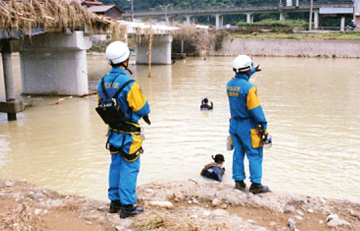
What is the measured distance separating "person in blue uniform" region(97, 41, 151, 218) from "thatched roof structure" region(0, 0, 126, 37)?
8.65 m

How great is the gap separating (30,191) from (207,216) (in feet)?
8.50

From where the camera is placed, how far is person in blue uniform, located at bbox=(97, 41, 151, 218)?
447cm

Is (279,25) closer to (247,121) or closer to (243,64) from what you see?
(243,64)

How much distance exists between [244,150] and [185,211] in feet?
4.19

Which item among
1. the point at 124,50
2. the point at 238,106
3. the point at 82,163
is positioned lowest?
the point at 82,163

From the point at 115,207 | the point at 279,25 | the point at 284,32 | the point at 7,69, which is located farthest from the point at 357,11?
the point at 115,207

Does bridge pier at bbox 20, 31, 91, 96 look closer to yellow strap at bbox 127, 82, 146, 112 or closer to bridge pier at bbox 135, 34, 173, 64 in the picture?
yellow strap at bbox 127, 82, 146, 112

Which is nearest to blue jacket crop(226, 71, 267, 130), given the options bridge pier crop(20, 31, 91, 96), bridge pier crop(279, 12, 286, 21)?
bridge pier crop(20, 31, 91, 96)

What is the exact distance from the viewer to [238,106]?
543cm

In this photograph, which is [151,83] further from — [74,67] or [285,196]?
[285,196]

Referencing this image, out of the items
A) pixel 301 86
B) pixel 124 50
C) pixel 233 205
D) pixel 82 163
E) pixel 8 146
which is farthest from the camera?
pixel 301 86

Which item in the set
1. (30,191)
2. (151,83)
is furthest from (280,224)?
(151,83)

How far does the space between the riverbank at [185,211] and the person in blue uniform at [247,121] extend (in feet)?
1.47

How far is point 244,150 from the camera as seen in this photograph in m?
5.60
